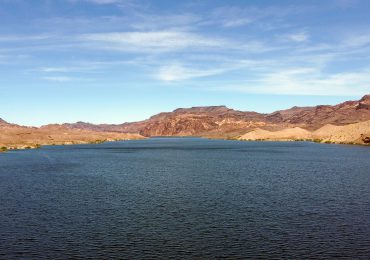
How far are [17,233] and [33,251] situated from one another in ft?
21.8

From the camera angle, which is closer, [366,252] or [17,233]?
[366,252]

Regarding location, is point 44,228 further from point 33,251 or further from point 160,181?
point 160,181

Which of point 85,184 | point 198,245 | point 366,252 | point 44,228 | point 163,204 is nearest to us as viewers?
point 366,252

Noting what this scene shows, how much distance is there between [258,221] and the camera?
4500 centimetres

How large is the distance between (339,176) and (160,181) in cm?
3655

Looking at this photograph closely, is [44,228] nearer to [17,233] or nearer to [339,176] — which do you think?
[17,233]

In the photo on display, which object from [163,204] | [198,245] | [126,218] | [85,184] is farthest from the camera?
[85,184]

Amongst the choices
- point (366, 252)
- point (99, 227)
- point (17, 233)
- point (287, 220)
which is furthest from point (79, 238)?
point (366, 252)

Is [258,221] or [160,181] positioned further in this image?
[160,181]

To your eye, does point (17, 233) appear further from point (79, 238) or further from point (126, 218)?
point (126, 218)

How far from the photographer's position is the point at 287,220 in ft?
148

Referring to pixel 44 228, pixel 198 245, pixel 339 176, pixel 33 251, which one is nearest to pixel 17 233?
pixel 44 228

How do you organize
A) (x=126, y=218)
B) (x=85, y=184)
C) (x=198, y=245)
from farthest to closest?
1. (x=85, y=184)
2. (x=126, y=218)
3. (x=198, y=245)

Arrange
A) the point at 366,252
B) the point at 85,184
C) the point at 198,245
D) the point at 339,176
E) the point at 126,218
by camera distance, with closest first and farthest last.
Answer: the point at 366,252
the point at 198,245
the point at 126,218
the point at 85,184
the point at 339,176
